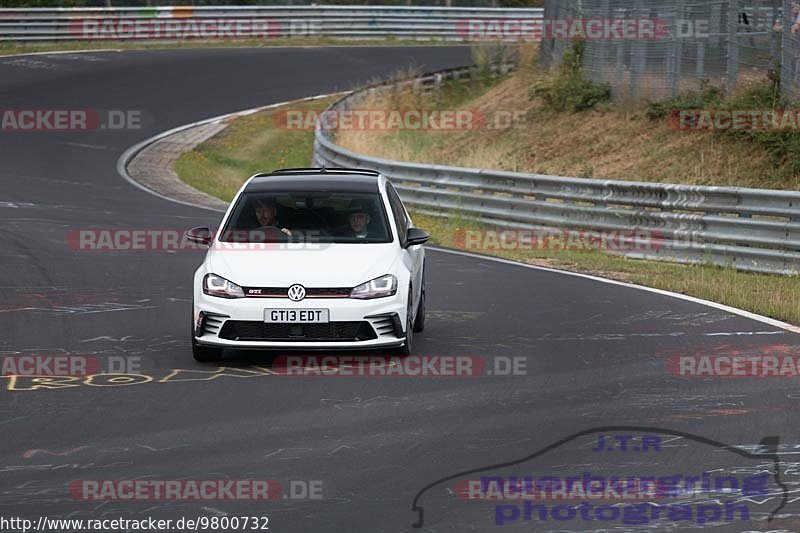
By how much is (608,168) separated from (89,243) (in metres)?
10.9

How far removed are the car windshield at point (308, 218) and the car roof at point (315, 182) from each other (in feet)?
0.25

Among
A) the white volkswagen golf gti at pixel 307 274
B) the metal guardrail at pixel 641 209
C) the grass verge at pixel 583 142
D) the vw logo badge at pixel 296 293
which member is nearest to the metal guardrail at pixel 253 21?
the grass verge at pixel 583 142

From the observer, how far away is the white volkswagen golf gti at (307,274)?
10.7 m

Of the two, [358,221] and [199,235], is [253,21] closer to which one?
Result: [358,221]

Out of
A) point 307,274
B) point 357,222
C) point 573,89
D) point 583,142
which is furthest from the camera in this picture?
point 573,89

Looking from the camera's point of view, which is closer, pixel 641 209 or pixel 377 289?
pixel 377 289

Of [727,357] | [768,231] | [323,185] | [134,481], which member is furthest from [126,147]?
[134,481]

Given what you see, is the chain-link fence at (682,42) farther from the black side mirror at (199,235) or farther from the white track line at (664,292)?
the black side mirror at (199,235)

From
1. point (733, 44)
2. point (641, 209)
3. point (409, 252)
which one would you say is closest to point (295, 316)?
point (409, 252)

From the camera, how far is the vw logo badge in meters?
10.7

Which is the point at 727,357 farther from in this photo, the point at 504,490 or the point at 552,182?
the point at 552,182

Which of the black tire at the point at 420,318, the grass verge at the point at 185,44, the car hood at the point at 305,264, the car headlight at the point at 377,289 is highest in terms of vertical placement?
the car hood at the point at 305,264

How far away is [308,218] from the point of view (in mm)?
11844

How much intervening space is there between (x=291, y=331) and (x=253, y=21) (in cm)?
3977
